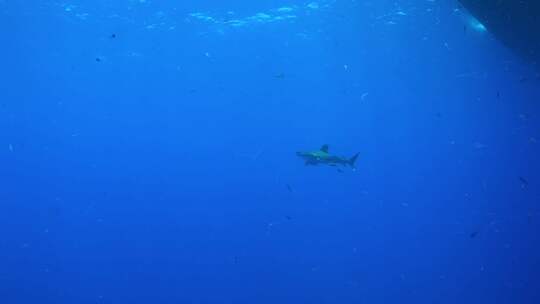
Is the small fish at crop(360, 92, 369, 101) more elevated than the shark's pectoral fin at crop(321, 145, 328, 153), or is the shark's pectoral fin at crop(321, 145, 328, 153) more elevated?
the shark's pectoral fin at crop(321, 145, 328, 153)

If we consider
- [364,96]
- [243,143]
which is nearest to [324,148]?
[243,143]

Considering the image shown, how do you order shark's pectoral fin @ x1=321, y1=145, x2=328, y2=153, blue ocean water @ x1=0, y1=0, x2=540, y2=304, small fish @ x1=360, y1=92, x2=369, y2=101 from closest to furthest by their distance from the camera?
shark's pectoral fin @ x1=321, y1=145, x2=328, y2=153 → blue ocean water @ x1=0, y1=0, x2=540, y2=304 → small fish @ x1=360, y1=92, x2=369, y2=101

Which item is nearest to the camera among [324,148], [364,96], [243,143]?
[324,148]

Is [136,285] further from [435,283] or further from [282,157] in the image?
[435,283]

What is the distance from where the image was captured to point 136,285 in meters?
25.0

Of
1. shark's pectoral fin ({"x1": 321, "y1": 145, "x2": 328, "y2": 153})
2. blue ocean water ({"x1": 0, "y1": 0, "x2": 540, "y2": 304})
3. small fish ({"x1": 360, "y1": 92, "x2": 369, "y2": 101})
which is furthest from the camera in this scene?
small fish ({"x1": 360, "y1": 92, "x2": 369, "y2": 101})

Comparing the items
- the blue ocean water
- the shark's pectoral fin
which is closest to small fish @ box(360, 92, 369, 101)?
the blue ocean water

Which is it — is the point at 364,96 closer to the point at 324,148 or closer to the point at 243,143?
the point at 243,143

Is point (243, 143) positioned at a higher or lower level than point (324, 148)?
lower

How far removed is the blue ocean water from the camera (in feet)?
67.8

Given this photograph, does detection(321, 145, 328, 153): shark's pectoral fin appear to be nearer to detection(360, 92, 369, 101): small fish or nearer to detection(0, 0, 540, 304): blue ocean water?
detection(0, 0, 540, 304): blue ocean water

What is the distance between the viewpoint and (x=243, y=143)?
32938mm

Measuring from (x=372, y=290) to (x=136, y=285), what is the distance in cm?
1615

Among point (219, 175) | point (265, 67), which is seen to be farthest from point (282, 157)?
point (265, 67)
